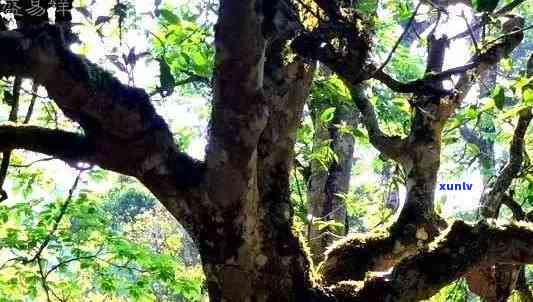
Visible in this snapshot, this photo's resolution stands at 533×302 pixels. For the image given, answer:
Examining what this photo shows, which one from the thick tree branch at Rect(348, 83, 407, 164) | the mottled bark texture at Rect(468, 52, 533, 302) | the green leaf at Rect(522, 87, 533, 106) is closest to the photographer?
the green leaf at Rect(522, 87, 533, 106)

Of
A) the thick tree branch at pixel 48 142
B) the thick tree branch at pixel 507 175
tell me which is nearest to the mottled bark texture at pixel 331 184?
the thick tree branch at pixel 507 175

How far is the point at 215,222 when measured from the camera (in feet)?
6.70

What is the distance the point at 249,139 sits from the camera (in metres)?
1.94

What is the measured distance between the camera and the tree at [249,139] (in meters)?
1.82

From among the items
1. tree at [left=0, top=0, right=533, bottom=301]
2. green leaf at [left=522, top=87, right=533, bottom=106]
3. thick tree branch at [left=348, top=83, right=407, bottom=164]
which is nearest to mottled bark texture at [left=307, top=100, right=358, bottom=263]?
thick tree branch at [left=348, top=83, right=407, bottom=164]

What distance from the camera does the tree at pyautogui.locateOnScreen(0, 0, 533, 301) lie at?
5.97 ft

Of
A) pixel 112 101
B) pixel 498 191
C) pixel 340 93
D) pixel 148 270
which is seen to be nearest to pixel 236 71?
pixel 112 101

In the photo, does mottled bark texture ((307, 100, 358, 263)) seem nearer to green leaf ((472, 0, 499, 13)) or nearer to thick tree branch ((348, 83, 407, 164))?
thick tree branch ((348, 83, 407, 164))

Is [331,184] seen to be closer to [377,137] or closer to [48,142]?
[377,137]

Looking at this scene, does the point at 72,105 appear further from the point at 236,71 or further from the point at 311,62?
the point at 311,62

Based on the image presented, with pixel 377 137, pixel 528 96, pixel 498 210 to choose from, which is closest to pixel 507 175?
pixel 498 210

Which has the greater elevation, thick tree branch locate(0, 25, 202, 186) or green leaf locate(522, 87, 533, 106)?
green leaf locate(522, 87, 533, 106)

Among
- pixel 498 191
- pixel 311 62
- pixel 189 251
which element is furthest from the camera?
pixel 189 251

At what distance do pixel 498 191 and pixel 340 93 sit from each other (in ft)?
3.24
